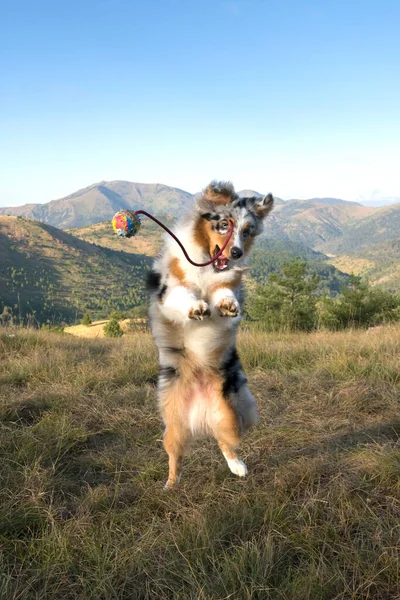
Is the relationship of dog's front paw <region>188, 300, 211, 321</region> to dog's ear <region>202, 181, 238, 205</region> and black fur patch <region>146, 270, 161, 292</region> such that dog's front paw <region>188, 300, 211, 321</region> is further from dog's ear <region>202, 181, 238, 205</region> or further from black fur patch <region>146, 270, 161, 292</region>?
dog's ear <region>202, 181, 238, 205</region>

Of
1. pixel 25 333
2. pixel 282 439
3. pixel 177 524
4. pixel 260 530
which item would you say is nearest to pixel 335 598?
pixel 260 530

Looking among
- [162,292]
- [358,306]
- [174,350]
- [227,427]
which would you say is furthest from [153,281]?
[358,306]

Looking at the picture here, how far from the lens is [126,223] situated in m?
3.22

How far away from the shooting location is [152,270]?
4074 mm

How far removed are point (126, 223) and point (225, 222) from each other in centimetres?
98

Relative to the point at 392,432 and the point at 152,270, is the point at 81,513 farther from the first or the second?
the point at 392,432

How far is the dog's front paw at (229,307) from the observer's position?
11.5ft

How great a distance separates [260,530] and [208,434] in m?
1.01

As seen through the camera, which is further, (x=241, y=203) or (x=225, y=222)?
(x=241, y=203)

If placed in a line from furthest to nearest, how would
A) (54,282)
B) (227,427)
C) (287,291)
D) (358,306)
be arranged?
(54,282), (287,291), (358,306), (227,427)

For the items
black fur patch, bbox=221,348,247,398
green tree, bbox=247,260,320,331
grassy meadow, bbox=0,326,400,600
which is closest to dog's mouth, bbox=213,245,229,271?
black fur patch, bbox=221,348,247,398

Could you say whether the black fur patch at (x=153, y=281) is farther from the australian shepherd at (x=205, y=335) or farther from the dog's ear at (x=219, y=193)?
the dog's ear at (x=219, y=193)

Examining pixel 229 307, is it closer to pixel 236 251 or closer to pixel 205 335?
pixel 205 335

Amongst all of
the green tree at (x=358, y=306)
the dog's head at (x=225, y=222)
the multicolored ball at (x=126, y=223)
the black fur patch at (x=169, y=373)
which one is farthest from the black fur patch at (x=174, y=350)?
the green tree at (x=358, y=306)
